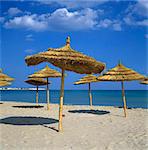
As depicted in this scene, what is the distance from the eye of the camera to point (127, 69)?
34.5 ft

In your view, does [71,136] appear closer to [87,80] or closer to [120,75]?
[120,75]

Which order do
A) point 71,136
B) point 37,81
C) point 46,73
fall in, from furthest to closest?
point 37,81, point 46,73, point 71,136

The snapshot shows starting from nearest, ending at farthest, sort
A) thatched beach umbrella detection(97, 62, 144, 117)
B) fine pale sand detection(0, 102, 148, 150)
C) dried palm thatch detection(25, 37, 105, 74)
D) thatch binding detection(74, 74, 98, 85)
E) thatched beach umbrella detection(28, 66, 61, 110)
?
1. fine pale sand detection(0, 102, 148, 150)
2. dried palm thatch detection(25, 37, 105, 74)
3. thatched beach umbrella detection(97, 62, 144, 117)
4. thatched beach umbrella detection(28, 66, 61, 110)
5. thatch binding detection(74, 74, 98, 85)

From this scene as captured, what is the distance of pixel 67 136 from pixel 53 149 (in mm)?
1204

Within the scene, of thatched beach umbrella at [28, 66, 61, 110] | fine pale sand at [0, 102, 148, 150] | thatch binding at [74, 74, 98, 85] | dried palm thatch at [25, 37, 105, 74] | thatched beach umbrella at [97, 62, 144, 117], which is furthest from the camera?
thatch binding at [74, 74, 98, 85]

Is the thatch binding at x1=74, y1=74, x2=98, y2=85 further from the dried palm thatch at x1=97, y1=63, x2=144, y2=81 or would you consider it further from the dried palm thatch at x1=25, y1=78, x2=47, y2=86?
the dried palm thatch at x1=97, y1=63, x2=144, y2=81

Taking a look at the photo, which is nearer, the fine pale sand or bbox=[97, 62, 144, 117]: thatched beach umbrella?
the fine pale sand

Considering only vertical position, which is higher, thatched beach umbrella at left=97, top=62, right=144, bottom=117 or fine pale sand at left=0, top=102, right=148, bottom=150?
thatched beach umbrella at left=97, top=62, right=144, bottom=117

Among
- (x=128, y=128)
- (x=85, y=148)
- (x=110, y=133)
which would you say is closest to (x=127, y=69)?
(x=128, y=128)

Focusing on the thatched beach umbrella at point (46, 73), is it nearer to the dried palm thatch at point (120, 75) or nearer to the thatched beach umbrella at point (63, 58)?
the dried palm thatch at point (120, 75)

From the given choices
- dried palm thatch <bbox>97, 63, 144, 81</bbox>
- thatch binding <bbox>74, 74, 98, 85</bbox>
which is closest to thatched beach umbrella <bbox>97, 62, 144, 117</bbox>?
dried palm thatch <bbox>97, 63, 144, 81</bbox>

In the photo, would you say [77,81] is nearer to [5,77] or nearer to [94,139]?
[5,77]

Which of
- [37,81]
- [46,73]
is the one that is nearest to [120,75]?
[46,73]

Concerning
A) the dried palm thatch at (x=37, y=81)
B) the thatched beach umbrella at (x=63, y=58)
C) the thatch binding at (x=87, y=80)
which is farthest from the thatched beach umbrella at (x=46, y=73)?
the thatched beach umbrella at (x=63, y=58)
